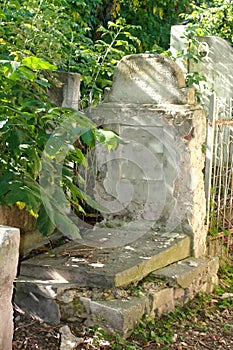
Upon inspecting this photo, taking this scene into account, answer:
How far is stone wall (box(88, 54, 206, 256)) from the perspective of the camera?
5609 mm

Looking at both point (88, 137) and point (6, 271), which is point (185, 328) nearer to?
point (88, 137)

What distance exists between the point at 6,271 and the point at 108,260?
1.89 meters

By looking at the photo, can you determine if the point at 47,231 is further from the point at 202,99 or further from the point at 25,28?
the point at 202,99

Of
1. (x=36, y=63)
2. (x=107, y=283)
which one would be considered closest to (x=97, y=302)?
(x=107, y=283)

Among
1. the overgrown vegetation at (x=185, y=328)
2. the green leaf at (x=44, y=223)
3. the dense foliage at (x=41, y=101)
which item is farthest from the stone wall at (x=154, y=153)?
the green leaf at (x=44, y=223)

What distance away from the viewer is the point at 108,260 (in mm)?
4777

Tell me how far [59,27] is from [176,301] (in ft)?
10.3

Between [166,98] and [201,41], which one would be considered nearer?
[166,98]

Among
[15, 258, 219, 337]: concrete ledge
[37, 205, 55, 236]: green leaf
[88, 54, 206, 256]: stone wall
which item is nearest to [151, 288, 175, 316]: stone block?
[15, 258, 219, 337]: concrete ledge

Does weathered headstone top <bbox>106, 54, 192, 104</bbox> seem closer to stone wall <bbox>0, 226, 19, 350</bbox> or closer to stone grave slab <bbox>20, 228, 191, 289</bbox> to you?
stone grave slab <bbox>20, 228, 191, 289</bbox>

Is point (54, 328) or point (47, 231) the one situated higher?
point (47, 231)

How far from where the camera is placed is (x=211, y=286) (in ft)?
18.5

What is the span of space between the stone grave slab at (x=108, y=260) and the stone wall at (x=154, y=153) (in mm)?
286

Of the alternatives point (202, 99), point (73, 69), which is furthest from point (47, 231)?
point (202, 99)
